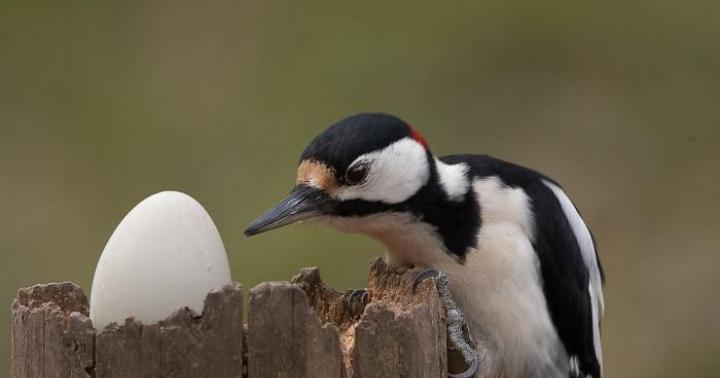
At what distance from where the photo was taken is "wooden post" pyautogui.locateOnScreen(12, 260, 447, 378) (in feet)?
9.41

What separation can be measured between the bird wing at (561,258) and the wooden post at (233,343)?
1095 millimetres

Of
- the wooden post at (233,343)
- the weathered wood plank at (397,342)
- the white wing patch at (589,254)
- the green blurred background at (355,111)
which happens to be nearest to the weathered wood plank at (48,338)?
the wooden post at (233,343)

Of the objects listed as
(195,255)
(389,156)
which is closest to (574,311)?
(389,156)

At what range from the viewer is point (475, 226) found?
3908 millimetres

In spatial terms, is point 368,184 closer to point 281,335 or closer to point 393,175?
point 393,175

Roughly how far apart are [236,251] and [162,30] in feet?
5.92

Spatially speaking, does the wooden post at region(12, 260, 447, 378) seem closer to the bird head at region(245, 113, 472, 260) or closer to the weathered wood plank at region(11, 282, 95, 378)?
the weathered wood plank at region(11, 282, 95, 378)

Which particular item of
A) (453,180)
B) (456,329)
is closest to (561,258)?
Result: (453,180)

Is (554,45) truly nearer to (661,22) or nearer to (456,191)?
(661,22)

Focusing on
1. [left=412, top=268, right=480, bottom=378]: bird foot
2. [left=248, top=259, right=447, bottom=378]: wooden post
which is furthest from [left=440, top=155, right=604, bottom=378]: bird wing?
[left=248, top=259, right=447, bottom=378]: wooden post

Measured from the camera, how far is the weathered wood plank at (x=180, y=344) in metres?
2.87

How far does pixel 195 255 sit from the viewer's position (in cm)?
320

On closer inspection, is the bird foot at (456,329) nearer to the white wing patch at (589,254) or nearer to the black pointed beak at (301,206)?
the black pointed beak at (301,206)

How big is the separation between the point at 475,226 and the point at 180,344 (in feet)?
4.06
